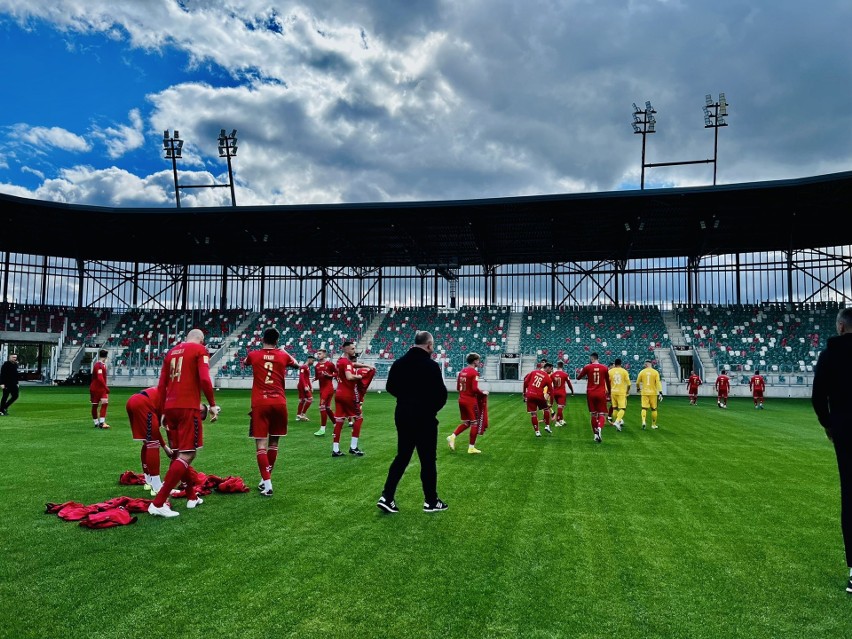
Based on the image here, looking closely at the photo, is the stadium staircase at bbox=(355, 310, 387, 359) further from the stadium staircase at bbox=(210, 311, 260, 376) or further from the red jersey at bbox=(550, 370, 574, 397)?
the red jersey at bbox=(550, 370, 574, 397)

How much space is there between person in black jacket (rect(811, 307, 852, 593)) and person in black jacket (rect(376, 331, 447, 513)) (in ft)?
11.9

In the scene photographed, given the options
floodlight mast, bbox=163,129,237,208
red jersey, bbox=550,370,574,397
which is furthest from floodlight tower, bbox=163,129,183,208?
red jersey, bbox=550,370,574,397

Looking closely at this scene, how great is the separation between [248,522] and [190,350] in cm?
204

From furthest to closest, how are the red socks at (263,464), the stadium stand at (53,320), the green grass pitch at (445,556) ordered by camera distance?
the stadium stand at (53,320), the red socks at (263,464), the green grass pitch at (445,556)

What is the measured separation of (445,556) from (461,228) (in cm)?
3845

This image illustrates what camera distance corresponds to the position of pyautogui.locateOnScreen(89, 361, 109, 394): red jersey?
15367 mm

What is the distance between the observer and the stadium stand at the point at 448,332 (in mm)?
43719

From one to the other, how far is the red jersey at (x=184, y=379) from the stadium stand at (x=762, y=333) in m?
38.7

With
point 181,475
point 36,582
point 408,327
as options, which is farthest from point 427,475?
point 408,327

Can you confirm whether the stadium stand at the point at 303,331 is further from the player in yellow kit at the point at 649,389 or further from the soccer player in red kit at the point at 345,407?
the soccer player in red kit at the point at 345,407

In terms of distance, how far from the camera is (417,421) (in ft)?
21.7

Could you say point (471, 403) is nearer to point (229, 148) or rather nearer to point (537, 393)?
point (537, 393)

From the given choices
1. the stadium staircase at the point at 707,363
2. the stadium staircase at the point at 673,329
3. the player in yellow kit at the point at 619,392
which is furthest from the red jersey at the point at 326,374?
the stadium staircase at the point at 673,329

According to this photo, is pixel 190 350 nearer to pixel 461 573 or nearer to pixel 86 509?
pixel 86 509
